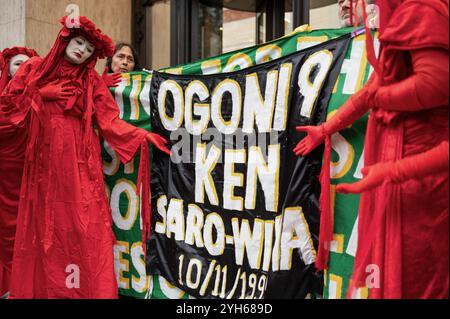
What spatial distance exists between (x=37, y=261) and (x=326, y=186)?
1.83m

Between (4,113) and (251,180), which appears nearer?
(251,180)

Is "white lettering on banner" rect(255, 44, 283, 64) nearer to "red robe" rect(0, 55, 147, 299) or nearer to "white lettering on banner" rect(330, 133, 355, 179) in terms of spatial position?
"white lettering on banner" rect(330, 133, 355, 179)

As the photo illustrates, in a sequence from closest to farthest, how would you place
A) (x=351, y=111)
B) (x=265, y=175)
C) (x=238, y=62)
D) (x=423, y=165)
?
(x=423, y=165) → (x=351, y=111) → (x=265, y=175) → (x=238, y=62)

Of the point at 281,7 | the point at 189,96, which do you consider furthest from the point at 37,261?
the point at 281,7

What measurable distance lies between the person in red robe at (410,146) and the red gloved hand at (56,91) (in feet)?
6.07

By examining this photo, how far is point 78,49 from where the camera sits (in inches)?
115

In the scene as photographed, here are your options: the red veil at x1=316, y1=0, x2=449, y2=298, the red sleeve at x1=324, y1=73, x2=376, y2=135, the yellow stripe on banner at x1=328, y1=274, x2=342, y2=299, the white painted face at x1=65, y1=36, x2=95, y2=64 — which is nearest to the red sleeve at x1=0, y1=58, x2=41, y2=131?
the white painted face at x1=65, y1=36, x2=95, y2=64

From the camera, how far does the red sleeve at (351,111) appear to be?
6.61ft

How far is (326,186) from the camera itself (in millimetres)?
2262

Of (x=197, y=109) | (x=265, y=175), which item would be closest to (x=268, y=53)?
(x=197, y=109)

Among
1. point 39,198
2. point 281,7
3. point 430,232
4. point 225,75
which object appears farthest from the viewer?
point 281,7

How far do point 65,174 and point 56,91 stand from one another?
19.5 inches

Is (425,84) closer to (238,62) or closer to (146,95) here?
(238,62)

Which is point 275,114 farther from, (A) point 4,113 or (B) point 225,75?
(A) point 4,113
